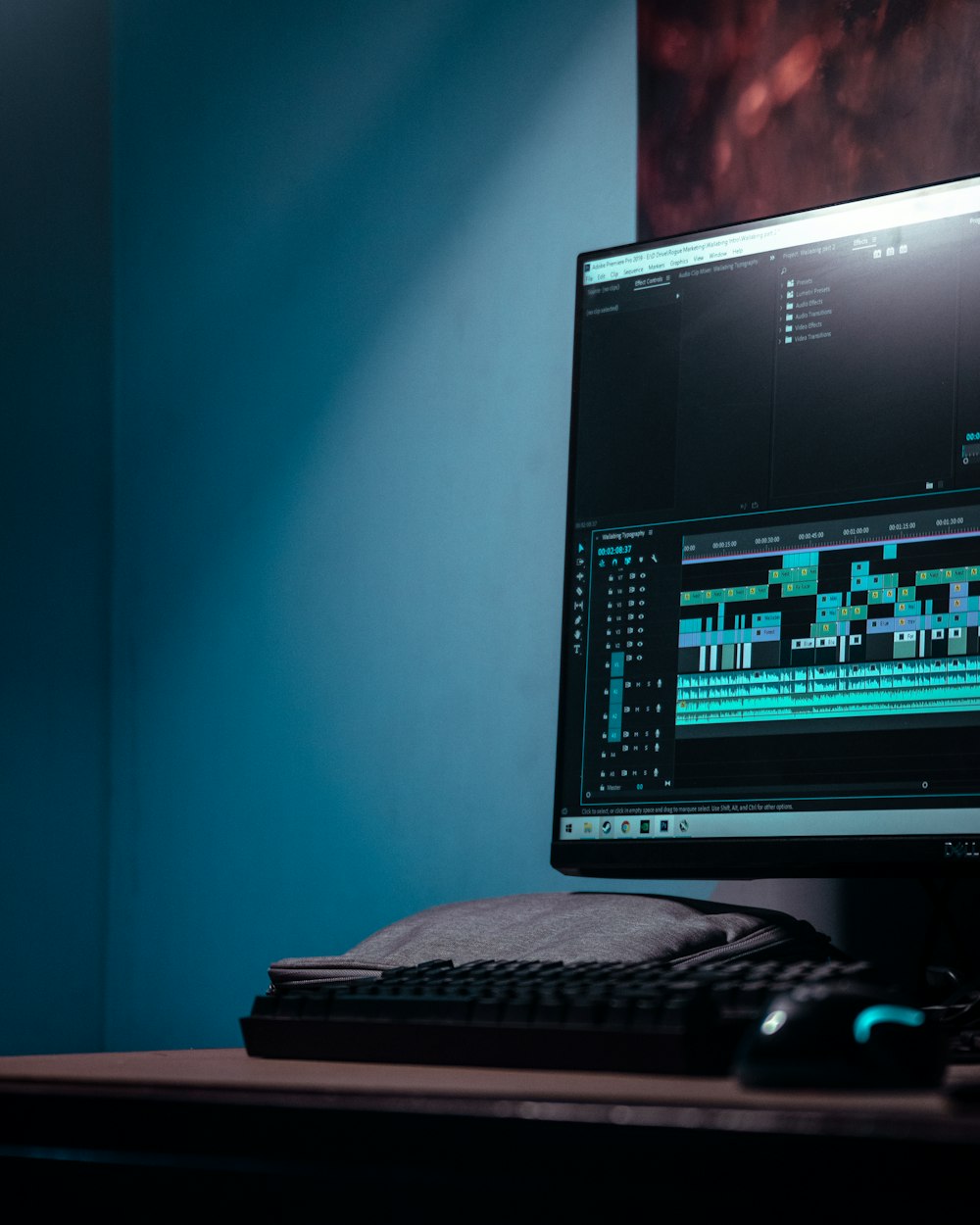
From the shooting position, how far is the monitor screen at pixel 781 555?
1.06 m

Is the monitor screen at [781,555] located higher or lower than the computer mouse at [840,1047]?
higher

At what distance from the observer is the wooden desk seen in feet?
1.52

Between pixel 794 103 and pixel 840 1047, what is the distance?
1134 millimetres

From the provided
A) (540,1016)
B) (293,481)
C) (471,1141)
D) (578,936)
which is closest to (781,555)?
(578,936)

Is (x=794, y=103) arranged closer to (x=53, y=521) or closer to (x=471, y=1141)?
(x=53, y=521)

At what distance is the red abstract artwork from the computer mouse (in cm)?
97


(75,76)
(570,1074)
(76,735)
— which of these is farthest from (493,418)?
(570,1074)

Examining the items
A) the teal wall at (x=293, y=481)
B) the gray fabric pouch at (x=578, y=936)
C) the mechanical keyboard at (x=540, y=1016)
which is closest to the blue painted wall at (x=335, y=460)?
the teal wall at (x=293, y=481)

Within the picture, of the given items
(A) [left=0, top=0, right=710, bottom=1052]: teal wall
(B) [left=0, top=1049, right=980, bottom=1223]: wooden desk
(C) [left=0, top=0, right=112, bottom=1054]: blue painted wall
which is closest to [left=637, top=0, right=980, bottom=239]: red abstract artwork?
(A) [left=0, top=0, right=710, bottom=1052]: teal wall

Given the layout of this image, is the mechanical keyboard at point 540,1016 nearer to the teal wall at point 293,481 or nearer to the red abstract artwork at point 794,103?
the teal wall at point 293,481

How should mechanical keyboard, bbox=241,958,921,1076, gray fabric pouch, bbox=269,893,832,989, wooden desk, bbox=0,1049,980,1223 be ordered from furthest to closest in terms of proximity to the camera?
gray fabric pouch, bbox=269,893,832,989
mechanical keyboard, bbox=241,958,921,1076
wooden desk, bbox=0,1049,980,1223

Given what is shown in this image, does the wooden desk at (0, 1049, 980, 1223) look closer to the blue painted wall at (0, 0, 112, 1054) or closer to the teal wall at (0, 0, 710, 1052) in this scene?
the teal wall at (0, 0, 710, 1052)

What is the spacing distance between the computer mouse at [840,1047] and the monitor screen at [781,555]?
0.45 metres

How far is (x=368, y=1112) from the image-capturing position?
1.78 feet
